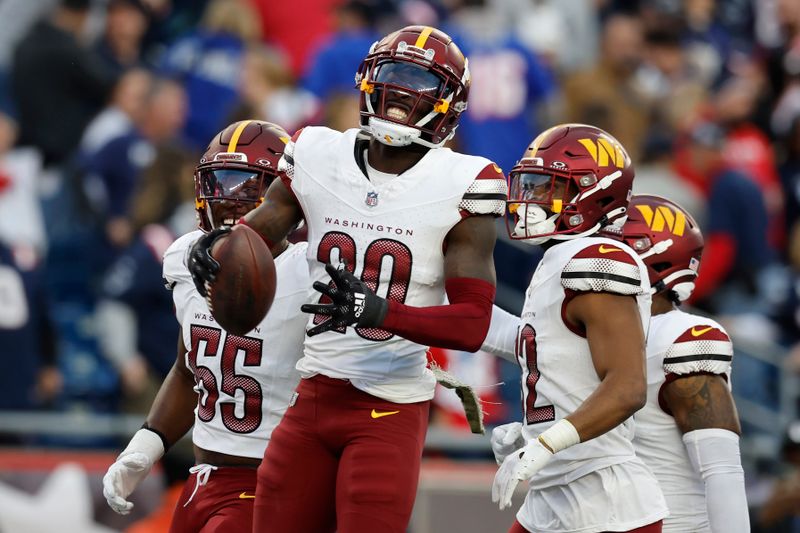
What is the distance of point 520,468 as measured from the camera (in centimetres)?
453

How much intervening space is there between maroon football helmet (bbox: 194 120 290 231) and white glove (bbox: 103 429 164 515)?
2.81 ft

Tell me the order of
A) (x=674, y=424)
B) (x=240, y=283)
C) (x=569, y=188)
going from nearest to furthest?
(x=240, y=283)
(x=569, y=188)
(x=674, y=424)

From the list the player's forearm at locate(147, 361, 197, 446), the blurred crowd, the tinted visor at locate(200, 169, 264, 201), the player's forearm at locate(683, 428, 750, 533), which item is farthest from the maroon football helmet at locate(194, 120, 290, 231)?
the blurred crowd

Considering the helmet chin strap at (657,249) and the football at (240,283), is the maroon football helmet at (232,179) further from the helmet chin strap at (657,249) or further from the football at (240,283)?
the helmet chin strap at (657,249)

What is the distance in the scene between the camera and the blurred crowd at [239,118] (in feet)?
31.4

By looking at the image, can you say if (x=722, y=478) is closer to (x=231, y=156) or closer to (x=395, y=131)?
(x=395, y=131)

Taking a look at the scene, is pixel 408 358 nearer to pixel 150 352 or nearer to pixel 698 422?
pixel 698 422

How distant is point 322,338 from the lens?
4883 millimetres

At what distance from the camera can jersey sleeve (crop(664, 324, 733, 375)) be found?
5102mm

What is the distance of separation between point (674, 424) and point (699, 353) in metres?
0.29

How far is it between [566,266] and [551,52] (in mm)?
7887

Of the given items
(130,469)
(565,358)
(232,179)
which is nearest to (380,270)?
(565,358)

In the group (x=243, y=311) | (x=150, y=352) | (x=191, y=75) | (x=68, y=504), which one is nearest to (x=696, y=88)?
(x=191, y=75)

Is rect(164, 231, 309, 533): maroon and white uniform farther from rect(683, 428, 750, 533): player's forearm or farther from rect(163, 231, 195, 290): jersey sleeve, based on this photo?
rect(683, 428, 750, 533): player's forearm
